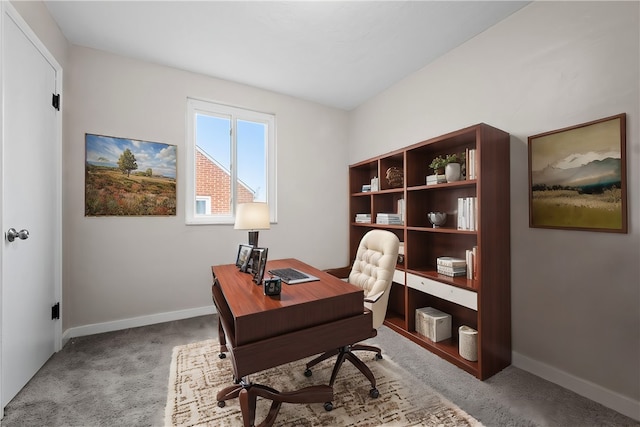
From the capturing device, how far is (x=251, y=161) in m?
3.54

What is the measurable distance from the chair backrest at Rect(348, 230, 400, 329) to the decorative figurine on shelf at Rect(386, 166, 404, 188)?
104 centimetres

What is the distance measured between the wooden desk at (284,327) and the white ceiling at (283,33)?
83.4 inches

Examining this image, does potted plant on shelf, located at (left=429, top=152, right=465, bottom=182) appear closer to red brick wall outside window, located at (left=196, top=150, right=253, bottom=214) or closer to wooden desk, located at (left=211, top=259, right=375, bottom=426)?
wooden desk, located at (left=211, top=259, right=375, bottom=426)

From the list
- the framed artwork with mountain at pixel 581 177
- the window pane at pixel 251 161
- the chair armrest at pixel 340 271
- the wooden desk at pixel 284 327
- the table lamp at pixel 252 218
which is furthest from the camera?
the chair armrest at pixel 340 271

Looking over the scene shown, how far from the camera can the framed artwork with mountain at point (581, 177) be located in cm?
166

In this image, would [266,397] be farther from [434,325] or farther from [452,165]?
[452,165]

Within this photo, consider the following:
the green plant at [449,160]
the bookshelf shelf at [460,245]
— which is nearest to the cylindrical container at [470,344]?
the bookshelf shelf at [460,245]

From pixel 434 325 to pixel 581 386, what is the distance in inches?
38.4

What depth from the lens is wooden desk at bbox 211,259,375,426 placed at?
1.29 m

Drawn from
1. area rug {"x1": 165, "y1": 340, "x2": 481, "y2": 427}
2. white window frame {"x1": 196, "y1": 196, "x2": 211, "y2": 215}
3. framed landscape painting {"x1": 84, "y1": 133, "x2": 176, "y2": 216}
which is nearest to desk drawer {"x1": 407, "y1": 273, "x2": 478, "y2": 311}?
area rug {"x1": 165, "y1": 340, "x2": 481, "y2": 427}

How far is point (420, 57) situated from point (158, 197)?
3142mm

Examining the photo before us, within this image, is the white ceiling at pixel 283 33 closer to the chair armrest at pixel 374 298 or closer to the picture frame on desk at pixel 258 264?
the picture frame on desk at pixel 258 264

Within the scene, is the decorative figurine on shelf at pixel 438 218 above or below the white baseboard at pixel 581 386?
above

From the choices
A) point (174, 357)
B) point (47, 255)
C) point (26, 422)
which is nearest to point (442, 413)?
point (174, 357)
